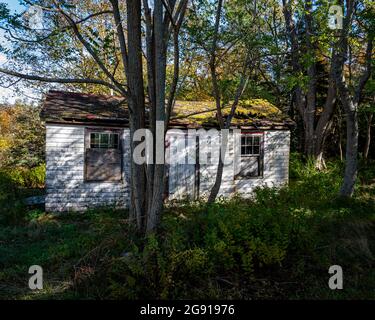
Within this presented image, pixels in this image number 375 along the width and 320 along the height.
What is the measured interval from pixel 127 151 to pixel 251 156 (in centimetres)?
474

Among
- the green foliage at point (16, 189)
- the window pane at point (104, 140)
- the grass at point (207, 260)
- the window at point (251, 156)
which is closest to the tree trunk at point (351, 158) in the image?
the grass at point (207, 260)

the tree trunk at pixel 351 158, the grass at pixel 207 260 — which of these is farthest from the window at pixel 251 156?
the grass at pixel 207 260

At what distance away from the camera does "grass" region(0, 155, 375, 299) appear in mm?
4266

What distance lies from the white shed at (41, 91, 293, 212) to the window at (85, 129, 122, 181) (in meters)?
0.03

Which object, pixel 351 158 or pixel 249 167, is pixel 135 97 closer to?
pixel 351 158

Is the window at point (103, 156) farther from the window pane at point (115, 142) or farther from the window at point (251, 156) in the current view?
the window at point (251, 156)

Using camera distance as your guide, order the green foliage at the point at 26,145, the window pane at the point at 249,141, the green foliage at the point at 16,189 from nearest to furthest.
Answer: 1. the green foliage at the point at 16,189
2. the window pane at the point at 249,141
3. the green foliage at the point at 26,145

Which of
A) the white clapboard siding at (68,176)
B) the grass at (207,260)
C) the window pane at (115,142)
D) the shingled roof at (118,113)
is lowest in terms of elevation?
the grass at (207,260)

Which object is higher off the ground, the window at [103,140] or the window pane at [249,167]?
the window at [103,140]

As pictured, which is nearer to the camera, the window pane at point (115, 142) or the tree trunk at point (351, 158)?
the tree trunk at point (351, 158)

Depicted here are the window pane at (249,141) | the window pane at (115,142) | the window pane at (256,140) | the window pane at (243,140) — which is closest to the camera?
the window pane at (115,142)

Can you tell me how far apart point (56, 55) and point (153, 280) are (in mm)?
5806

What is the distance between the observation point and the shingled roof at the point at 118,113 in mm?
9755

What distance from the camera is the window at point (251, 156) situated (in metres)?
11.9
